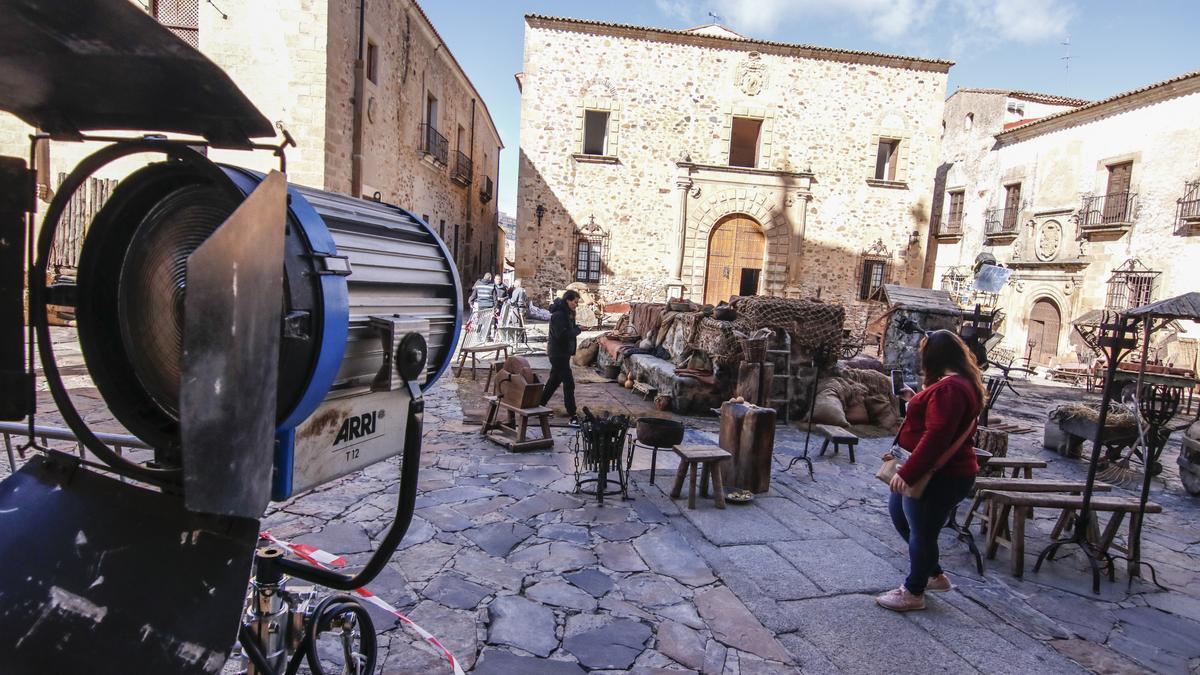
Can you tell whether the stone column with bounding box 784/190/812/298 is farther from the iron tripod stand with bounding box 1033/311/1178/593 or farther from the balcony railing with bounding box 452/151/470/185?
the iron tripod stand with bounding box 1033/311/1178/593

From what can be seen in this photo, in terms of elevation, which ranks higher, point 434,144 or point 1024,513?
point 434,144

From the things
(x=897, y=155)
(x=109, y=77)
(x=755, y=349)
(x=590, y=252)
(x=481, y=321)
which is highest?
(x=897, y=155)

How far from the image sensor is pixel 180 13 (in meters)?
11.8

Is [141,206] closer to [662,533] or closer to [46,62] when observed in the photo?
[46,62]

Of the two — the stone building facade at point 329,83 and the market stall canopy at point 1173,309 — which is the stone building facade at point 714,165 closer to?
the stone building facade at point 329,83

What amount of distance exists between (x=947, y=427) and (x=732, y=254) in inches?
666

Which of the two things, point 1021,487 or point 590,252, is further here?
point 590,252

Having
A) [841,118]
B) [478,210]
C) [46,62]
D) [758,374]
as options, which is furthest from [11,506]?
[478,210]

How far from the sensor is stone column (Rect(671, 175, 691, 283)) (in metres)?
19.2

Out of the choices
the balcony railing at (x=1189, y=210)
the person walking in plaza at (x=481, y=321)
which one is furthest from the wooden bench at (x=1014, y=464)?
the balcony railing at (x=1189, y=210)

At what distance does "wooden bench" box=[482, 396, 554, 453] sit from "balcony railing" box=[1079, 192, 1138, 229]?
752 inches

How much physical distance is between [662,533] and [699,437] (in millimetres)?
3069

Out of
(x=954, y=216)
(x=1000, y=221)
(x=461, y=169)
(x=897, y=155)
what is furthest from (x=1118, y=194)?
(x=461, y=169)

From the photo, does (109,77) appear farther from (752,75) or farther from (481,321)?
(752,75)
